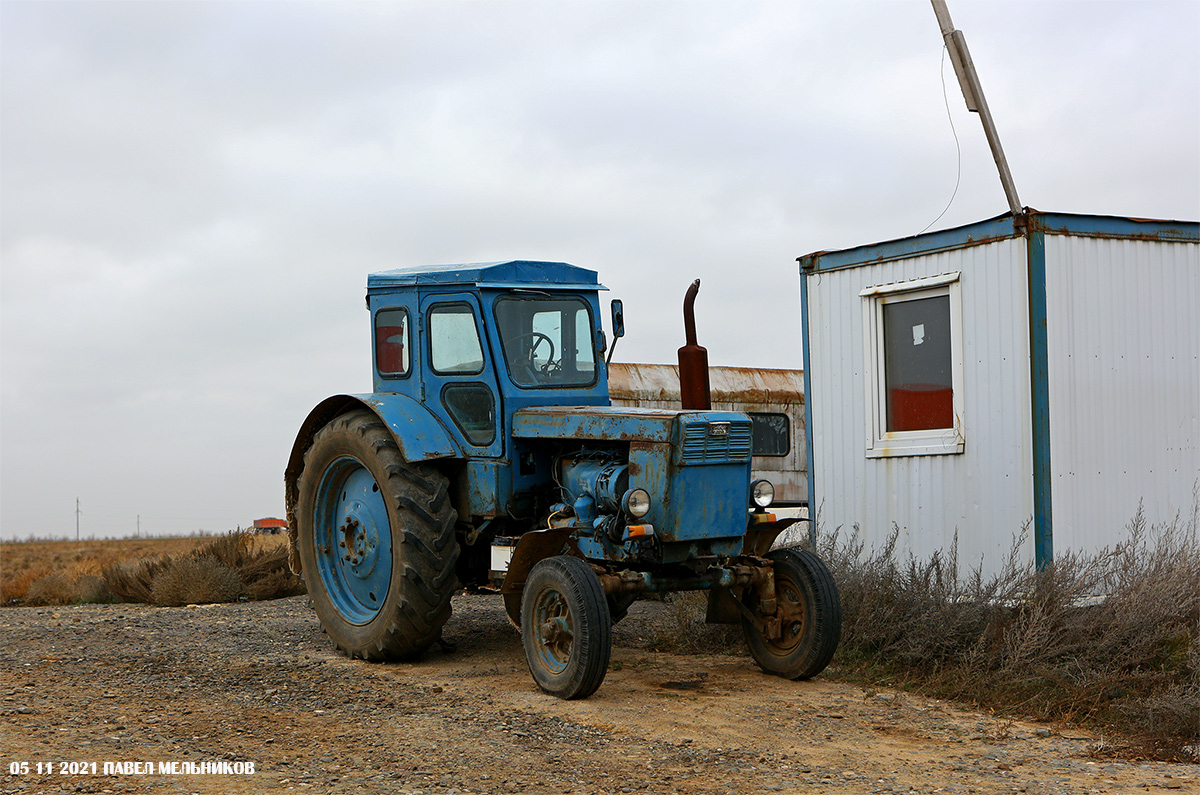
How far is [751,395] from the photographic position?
46.2 feet

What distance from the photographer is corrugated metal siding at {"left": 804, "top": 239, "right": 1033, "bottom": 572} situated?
831 cm

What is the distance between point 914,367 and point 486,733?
4.82 m

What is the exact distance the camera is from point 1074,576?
7.70 m

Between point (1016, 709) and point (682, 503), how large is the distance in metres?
2.24

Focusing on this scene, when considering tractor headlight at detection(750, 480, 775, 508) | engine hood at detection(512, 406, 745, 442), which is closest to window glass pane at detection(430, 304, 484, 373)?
engine hood at detection(512, 406, 745, 442)

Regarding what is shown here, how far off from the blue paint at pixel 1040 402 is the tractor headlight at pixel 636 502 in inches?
116

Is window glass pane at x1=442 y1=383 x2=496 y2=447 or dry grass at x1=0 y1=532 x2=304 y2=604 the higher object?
window glass pane at x1=442 y1=383 x2=496 y2=447

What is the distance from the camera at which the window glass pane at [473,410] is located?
8.17 meters

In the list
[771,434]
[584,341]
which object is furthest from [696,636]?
[771,434]

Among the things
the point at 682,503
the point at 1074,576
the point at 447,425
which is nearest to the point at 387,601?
the point at 447,425

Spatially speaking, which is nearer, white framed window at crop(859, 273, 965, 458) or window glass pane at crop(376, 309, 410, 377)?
window glass pane at crop(376, 309, 410, 377)

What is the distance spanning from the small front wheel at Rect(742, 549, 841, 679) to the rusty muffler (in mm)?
1259

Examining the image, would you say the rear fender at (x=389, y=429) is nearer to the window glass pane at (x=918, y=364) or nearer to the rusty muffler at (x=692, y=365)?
the rusty muffler at (x=692, y=365)

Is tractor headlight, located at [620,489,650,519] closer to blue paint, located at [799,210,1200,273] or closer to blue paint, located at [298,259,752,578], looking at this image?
blue paint, located at [298,259,752,578]
